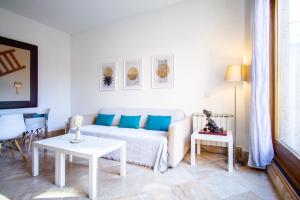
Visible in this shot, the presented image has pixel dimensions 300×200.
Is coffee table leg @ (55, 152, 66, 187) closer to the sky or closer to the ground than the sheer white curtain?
closer to the ground

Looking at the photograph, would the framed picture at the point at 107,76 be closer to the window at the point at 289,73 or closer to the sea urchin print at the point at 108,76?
the sea urchin print at the point at 108,76

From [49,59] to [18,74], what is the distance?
2.82ft

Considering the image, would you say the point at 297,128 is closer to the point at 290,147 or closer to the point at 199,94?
the point at 290,147

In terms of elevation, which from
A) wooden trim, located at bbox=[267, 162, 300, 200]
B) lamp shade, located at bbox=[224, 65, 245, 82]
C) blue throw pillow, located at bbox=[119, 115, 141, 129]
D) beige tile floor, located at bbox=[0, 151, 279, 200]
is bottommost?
beige tile floor, located at bbox=[0, 151, 279, 200]

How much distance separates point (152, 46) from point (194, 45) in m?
0.88

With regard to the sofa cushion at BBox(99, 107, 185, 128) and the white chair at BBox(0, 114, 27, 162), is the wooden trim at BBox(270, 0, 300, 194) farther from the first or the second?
the white chair at BBox(0, 114, 27, 162)

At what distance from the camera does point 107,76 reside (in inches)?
160

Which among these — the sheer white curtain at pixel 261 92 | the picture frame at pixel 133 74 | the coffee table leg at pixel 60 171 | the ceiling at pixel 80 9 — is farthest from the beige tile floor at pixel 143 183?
the ceiling at pixel 80 9

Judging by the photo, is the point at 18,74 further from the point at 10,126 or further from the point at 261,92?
the point at 261,92

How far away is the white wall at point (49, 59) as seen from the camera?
138 inches

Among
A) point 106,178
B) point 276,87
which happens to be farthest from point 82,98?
point 276,87

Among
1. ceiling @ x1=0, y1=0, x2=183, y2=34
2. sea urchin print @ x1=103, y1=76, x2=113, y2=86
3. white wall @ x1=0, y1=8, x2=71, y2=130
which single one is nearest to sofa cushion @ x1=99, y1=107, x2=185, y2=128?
sea urchin print @ x1=103, y1=76, x2=113, y2=86

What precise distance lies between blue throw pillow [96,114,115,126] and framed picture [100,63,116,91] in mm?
750

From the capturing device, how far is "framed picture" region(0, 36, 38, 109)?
3291 mm
